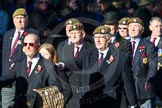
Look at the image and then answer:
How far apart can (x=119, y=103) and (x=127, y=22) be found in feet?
8.80

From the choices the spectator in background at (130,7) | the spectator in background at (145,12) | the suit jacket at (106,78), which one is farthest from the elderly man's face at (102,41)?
the spectator in background at (130,7)

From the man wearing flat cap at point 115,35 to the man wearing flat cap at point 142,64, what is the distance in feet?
0.72

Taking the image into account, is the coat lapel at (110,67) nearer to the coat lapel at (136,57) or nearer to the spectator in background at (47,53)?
the spectator in background at (47,53)

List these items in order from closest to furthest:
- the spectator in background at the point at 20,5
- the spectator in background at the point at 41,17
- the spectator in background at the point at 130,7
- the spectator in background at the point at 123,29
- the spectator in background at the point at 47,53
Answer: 1. the spectator in background at the point at 47,53
2. the spectator in background at the point at 123,29
3. the spectator in background at the point at 41,17
4. the spectator in background at the point at 20,5
5. the spectator in background at the point at 130,7

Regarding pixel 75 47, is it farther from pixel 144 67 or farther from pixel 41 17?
pixel 41 17

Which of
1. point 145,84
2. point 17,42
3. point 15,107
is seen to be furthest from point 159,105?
point 15,107

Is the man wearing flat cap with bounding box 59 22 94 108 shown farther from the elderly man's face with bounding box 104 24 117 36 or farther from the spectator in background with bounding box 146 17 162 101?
the spectator in background with bounding box 146 17 162 101

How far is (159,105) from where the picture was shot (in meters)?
18.6

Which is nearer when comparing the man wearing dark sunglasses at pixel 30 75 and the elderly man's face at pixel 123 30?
the man wearing dark sunglasses at pixel 30 75

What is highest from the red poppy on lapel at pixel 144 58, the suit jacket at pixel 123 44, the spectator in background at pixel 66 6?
the spectator in background at pixel 66 6

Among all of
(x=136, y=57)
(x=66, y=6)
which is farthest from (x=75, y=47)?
(x=66, y=6)

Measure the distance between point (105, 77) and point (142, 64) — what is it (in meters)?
2.06

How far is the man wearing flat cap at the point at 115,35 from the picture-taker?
15.5 meters

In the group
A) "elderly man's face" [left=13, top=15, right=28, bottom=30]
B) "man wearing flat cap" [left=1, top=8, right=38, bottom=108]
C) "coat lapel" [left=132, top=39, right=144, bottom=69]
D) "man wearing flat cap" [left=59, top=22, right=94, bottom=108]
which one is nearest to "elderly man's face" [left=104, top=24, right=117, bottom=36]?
"coat lapel" [left=132, top=39, right=144, bottom=69]
